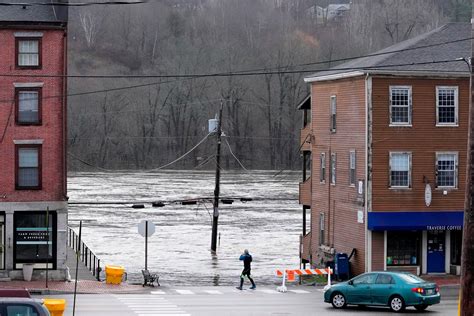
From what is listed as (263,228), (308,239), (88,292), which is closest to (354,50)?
(263,228)

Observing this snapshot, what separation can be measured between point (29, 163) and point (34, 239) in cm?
300

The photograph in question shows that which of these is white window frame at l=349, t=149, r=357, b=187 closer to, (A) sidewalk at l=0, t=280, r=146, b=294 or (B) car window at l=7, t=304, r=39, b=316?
(A) sidewalk at l=0, t=280, r=146, b=294

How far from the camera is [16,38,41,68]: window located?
4259 centimetres

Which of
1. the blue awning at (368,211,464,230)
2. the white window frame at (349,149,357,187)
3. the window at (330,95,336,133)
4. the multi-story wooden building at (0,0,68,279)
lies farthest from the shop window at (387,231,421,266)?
the multi-story wooden building at (0,0,68,279)

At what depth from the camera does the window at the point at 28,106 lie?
42.7 metres

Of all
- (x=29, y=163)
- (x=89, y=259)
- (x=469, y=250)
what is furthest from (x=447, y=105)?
(x=469, y=250)

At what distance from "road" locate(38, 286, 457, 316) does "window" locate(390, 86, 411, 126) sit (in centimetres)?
840

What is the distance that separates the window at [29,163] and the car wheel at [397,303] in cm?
1653

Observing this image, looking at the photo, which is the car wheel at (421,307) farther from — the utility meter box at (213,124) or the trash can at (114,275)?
the utility meter box at (213,124)

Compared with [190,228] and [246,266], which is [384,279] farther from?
[190,228]

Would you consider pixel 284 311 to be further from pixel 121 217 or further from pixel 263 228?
pixel 121 217

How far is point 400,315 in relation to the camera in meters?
31.6

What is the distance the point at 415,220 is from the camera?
145 ft

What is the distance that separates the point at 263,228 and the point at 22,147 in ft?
121
